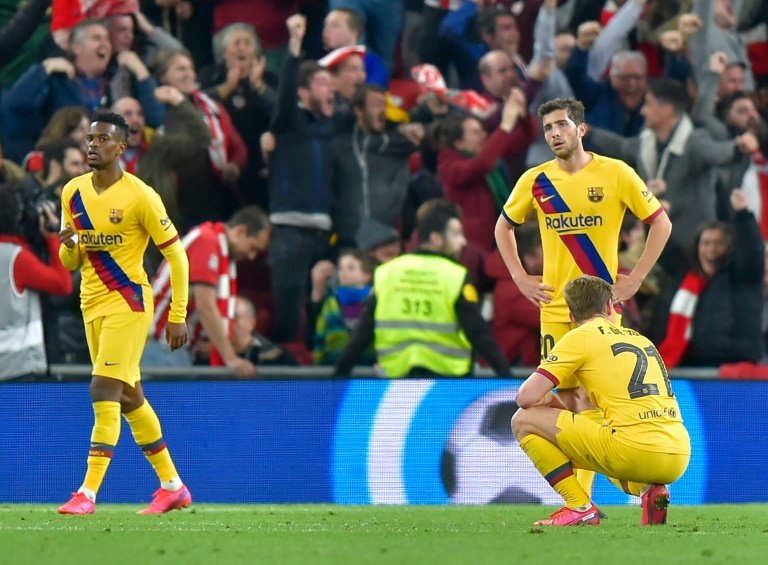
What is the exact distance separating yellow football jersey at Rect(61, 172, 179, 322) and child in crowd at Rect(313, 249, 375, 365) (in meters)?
2.88

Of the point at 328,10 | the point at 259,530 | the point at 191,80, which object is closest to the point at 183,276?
the point at 259,530

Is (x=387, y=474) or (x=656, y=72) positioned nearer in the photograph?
(x=387, y=474)

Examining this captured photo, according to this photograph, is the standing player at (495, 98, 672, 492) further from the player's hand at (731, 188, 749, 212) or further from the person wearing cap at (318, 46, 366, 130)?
the person wearing cap at (318, 46, 366, 130)

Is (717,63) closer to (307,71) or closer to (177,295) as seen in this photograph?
(307,71)

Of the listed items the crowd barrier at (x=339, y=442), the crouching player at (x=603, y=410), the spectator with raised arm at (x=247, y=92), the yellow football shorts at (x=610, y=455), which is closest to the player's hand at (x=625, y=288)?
the crouching player at (x=603, y=410)

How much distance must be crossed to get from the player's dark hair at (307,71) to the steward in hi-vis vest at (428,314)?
6.64 feet

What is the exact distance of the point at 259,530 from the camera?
772cm

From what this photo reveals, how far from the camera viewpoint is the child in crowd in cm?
1159

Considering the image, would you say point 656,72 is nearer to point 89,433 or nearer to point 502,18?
point 502,18

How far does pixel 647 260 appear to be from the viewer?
27.4ft

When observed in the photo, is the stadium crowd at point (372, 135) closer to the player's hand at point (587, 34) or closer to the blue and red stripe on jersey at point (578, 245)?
the player's hand at point (587, 34)

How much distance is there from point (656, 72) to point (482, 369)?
3700mm

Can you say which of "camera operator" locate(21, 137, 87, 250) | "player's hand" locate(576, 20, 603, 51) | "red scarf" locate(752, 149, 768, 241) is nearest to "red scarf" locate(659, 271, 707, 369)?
"red scarf" locate(752, 149, 768, 241)

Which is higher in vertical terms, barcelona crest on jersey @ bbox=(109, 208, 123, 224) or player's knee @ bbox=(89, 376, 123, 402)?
barcelona crest on jersey @ bbox=(109, 208, 123, 224)
